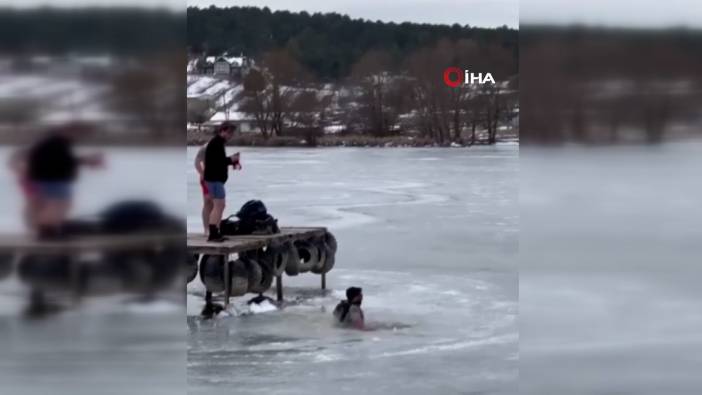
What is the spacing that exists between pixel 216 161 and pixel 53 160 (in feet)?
17.2

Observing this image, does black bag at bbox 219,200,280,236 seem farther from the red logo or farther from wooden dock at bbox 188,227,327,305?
the red logo

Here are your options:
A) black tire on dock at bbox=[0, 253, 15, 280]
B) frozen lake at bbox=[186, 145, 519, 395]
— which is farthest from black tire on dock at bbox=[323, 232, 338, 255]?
black tire on dock at bbox=[0, 253, 15, 280]

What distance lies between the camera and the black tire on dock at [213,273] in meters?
8.10

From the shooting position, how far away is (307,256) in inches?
382

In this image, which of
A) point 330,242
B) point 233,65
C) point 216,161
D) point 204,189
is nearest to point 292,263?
point 330,242

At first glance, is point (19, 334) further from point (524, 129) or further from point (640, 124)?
point (640, 124)

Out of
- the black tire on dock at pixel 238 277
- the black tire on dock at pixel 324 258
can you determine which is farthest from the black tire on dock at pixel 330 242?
the black tire on dock at pixel 238 277

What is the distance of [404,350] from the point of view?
6.47 meters

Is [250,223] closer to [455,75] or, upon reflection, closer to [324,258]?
[324,258]

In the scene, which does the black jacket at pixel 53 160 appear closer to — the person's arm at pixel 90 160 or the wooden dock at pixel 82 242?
the person's arm at pixel 90 160

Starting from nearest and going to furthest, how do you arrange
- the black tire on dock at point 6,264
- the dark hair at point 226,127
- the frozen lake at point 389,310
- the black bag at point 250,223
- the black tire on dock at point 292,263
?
the black tire on dock at point 6,264, the frozen lake at point 389,310, the dark hair at point 226,127, the black bag at point 250,223, the black tire on dock at point 292,263

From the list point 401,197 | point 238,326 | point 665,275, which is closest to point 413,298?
point 238,326

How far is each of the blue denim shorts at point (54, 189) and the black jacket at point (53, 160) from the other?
0.01 metres

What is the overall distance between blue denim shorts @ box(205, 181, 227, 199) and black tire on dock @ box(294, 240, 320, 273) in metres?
2.06
